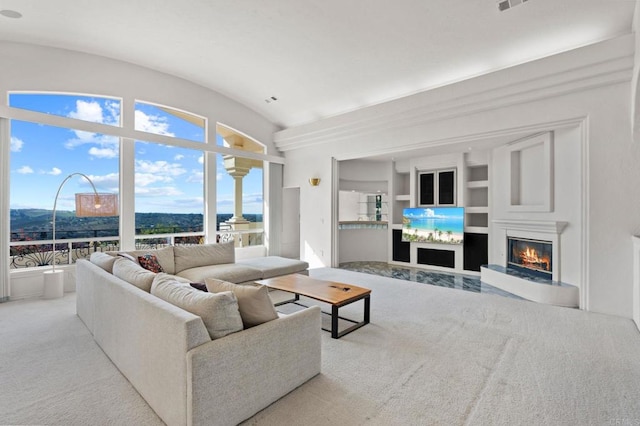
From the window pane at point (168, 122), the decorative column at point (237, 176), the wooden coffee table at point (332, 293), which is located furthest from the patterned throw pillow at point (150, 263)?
the decorative column at point (237, 176)

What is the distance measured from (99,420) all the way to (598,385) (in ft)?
11.3

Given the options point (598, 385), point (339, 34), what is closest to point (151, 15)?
point (339, 34)

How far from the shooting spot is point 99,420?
1.94 meters

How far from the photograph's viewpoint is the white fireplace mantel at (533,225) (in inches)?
180

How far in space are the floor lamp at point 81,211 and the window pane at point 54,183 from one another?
31 centimetres

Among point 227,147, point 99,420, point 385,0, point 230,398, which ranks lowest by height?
point 99,420

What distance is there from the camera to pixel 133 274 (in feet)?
8.75

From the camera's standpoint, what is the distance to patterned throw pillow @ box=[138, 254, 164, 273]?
3.97 m

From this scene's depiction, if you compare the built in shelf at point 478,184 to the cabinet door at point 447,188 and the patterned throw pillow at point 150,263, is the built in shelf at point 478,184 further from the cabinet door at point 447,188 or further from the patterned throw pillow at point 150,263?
the patterned throw pillow at point 150,263

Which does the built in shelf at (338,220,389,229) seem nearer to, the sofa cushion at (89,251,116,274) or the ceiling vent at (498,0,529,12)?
the ceiling vent at (498,0,529,12)

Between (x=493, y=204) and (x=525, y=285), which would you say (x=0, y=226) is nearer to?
(x=525, y=285)

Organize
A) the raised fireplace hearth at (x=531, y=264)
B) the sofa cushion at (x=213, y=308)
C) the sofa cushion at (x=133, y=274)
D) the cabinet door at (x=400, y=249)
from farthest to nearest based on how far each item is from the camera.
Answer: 1. the cabinet door at (x=400, y=249)
2. the raised fireplace hearth at (x=531, y=264)
3. the sofa cushion at (x=133, y=274)
4. the sofa cushion at (x=213, y=308)

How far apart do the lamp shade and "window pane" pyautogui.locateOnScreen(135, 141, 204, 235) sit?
47.8 inches

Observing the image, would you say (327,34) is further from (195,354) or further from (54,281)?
(54,281)
